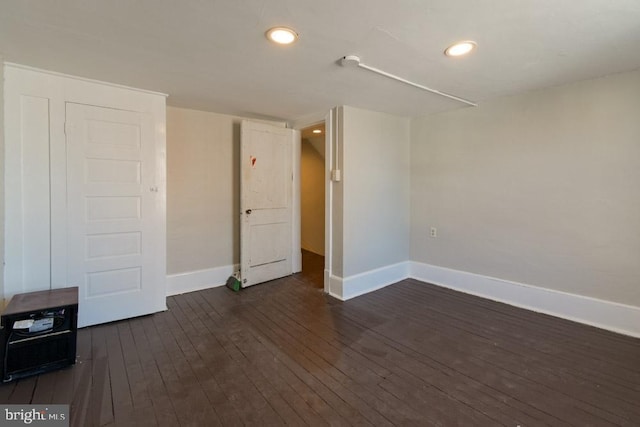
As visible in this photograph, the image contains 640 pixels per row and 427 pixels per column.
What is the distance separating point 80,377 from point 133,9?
2358 mm

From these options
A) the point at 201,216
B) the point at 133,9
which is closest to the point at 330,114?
the point at 201,216

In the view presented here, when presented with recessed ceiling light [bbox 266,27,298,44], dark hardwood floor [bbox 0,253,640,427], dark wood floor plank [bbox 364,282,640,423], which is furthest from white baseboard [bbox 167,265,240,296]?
recessed ceiling light [bbox 266,27,298,44]

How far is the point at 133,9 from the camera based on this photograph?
5.34ft

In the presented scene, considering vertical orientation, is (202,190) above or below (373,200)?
above

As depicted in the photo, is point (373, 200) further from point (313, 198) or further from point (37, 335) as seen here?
point (37, 335)

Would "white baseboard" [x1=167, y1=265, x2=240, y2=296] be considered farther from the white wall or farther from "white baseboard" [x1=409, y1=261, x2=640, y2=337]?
"white baseboard" [x1=409, y1=261, x2=640, y2=337]

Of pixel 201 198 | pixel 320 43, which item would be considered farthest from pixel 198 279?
pixel 320 43

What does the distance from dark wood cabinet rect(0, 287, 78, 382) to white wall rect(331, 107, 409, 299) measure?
2.49 m

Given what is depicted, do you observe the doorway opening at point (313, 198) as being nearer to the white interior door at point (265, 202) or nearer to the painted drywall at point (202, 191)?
the white interior door at point (265, 202)

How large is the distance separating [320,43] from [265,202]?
8.09ft

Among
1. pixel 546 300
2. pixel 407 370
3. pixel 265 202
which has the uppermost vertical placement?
pixel 265 202

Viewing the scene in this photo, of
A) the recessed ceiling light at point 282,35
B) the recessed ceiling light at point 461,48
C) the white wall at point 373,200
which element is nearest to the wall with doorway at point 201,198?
the white wall at point 373,200

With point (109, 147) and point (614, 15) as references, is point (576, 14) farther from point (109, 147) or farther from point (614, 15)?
point (109, 147)

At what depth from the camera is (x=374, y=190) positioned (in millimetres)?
3852
